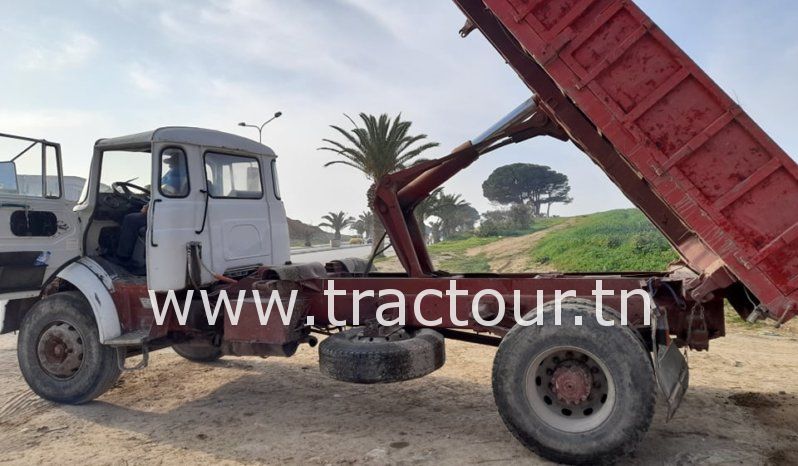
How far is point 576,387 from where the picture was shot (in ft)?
14.0

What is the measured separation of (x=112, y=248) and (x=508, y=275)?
4581 mm

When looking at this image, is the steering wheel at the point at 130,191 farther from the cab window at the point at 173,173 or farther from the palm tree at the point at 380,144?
the palm tree at the point at 380,144

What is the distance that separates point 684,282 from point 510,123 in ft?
7.22

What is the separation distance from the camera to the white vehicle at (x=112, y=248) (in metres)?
5.59

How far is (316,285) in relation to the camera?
220 inches

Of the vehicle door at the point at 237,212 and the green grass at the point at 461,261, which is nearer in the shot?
the vehicle door at the point at 237,212

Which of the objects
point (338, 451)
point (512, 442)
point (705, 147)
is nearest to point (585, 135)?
point (705, 147)

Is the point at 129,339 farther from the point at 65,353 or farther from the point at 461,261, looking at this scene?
the point at 461,261

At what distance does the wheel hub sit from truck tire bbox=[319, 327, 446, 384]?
1154 millimetres

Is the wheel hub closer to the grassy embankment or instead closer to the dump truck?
the dump truck

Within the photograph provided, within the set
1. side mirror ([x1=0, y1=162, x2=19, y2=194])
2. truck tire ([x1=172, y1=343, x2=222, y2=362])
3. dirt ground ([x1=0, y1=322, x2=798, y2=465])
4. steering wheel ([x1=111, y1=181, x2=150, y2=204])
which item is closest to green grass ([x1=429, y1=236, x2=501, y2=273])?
truck tire ([x1=172, y1=343, x2=222, y2=362])

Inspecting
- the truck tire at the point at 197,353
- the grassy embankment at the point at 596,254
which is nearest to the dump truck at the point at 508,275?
the truck tire at the point at 197,353

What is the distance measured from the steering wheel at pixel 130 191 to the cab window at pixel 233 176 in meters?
0.89

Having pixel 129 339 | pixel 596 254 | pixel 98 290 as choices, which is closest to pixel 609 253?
pixel 596 254
